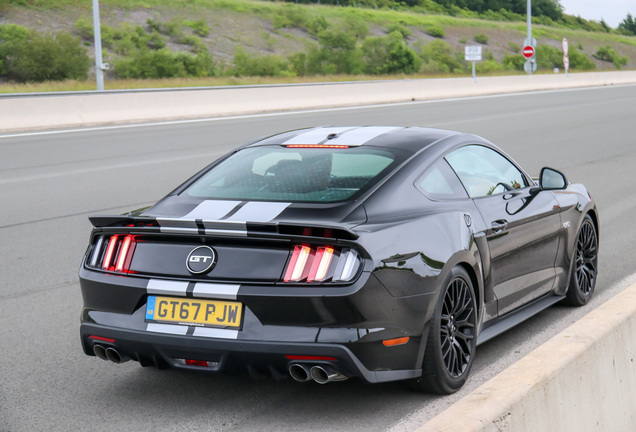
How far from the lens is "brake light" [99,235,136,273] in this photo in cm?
440

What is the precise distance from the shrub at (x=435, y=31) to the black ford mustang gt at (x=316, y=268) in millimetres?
100904

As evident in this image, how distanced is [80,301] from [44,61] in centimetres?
4913

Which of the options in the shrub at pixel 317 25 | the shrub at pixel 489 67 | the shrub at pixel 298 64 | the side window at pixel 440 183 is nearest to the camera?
the side window at pixel 440 183

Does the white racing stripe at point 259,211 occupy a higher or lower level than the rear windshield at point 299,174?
lower

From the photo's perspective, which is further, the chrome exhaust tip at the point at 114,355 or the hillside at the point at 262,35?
the hillside at the point at 262,35

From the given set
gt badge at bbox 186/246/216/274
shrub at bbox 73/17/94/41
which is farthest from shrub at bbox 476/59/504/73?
gt badge at bbox 186/246/216/274

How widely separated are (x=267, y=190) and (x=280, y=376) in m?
1.08

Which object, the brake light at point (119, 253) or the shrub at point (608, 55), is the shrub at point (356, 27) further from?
the brake light at point (119, 253)

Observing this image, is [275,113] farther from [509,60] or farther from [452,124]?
[509,60]

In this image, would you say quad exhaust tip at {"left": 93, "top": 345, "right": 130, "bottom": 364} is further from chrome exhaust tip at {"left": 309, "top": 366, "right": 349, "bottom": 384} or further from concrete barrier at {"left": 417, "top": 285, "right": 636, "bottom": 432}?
concrete barrier at {"left": 417, "top": 285, "right": 636, "bottom": 432}

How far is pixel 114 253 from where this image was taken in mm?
4473

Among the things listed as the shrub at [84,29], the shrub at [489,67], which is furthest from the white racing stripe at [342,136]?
the shrub at [489,67]

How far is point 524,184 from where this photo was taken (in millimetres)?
5930

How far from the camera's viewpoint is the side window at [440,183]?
4.82 meters
